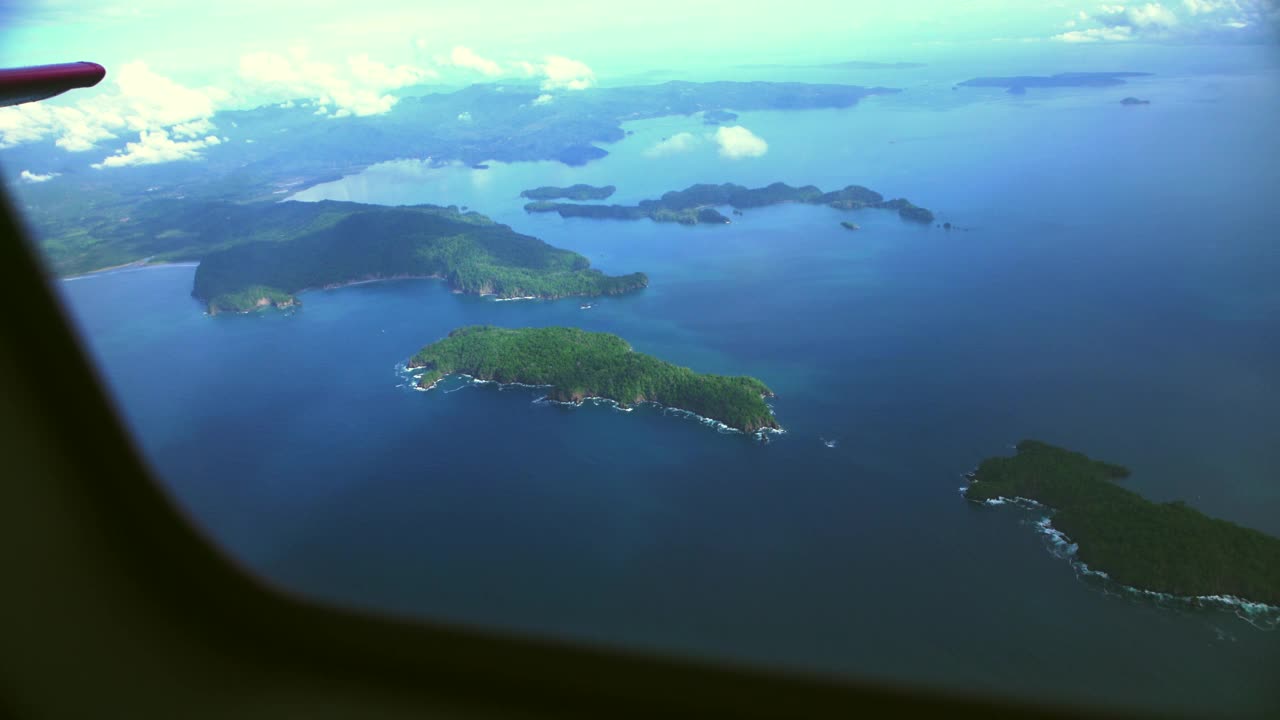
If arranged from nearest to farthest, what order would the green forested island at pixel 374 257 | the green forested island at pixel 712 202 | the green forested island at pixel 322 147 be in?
the green forested island at pixel 374 257 → the green forested island at pixel 322 147 → the green forested island at pixel 712 202

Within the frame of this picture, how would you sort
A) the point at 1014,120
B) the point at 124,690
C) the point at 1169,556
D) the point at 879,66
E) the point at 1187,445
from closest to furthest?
1. the point at 124,690
2. the point at 1169,556
3. the point at 1187,445
4. the point at 1014,120
5. the point at 879,66

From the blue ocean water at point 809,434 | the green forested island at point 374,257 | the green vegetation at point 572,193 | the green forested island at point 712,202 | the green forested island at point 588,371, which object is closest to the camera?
the blue ocean water at point 809,434

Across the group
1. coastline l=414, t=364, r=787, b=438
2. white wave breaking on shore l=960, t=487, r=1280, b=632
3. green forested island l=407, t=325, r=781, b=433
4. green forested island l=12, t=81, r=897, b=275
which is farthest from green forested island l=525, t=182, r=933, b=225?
white wave breaking on shore l=960, t=487, r=1280, b=632

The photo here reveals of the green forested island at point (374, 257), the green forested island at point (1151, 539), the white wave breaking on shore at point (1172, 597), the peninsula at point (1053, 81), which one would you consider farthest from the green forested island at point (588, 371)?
the peninsula at point (1053, 81)

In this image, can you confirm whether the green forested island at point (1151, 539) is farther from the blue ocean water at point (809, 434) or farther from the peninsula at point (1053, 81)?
the peninsula at point (1053, 81)

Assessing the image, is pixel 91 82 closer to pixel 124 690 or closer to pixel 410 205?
pixel 124 690

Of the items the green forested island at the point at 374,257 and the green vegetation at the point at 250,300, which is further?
the green forested island at the point at 374,257

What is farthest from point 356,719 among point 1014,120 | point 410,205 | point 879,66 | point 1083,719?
point 879,66

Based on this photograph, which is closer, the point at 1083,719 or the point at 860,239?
the point at 1083,719

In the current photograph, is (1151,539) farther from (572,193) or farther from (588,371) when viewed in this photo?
(572,193)
